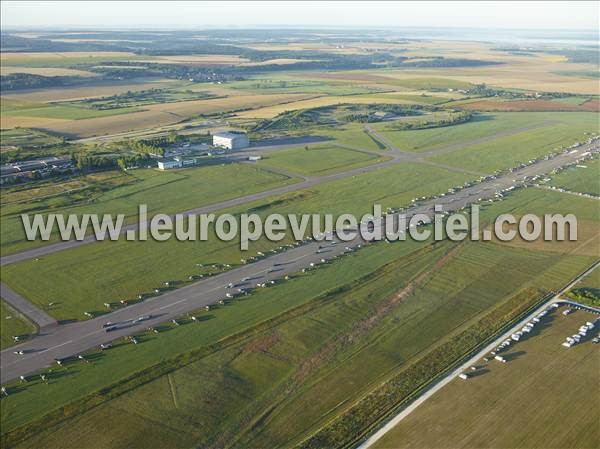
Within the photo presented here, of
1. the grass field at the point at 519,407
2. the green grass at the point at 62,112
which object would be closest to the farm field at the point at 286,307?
the grass field at the point at 519,407

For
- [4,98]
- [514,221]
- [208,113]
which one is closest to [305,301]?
[514,221]

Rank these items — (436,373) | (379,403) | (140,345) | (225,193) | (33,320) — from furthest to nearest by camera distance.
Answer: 1. (225,193)
2. (33,320)
3. (140,345)
4. (436,373)
5. (379,403)

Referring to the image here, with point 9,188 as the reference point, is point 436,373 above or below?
below

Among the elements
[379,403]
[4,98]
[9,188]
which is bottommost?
[379,403]

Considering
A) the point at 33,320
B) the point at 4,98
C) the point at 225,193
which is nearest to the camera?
the point at 33,320

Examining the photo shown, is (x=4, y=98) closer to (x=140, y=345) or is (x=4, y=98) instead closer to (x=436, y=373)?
(x=140, y=345)

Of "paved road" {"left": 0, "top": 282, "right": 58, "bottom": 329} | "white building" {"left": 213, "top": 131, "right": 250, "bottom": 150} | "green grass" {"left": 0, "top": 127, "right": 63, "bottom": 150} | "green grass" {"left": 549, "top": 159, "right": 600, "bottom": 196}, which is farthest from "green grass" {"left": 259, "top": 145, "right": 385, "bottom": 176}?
"paved road" {"left": 0, "top": 282, "right": 58, "bottom": 329}

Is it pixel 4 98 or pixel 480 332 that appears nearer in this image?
pixel 480 332
